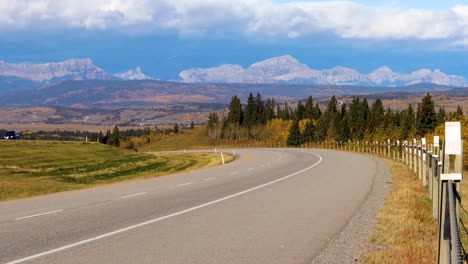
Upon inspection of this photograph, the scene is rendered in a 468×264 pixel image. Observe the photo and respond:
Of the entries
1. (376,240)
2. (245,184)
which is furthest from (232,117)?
(376,240)

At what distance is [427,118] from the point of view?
10325 cm

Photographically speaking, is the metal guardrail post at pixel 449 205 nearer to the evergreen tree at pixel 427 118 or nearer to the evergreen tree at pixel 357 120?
the evergreen tree at pixel 427 118

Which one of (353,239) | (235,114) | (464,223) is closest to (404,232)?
(353,239)

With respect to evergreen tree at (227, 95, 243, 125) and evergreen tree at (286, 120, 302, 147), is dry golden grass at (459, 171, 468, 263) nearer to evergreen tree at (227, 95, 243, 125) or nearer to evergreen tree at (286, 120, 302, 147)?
evergreen tree at (286, 120, 302, 147)

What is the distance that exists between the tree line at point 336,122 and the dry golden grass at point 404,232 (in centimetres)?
8268

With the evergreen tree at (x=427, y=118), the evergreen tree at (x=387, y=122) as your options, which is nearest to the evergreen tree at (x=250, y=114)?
the evergreen tree at (x=387, y=122)

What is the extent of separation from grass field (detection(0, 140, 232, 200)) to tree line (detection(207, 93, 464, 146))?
1944 inches

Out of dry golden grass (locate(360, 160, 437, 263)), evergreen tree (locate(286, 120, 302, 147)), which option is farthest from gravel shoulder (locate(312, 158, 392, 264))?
evergreen tree (locate(286, 120, 302, 147))

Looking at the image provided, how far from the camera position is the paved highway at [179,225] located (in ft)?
30.1

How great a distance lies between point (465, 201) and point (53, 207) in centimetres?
1081

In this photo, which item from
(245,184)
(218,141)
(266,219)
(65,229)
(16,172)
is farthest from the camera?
(218,141)

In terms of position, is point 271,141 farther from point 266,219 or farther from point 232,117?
point 266,219

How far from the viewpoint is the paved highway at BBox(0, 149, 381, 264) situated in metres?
9.16

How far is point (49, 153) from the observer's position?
53750mm
